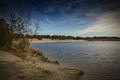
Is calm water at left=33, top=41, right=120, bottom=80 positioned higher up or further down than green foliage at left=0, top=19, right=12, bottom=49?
further down

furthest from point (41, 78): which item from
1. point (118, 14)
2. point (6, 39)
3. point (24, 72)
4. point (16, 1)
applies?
point (118, 14)

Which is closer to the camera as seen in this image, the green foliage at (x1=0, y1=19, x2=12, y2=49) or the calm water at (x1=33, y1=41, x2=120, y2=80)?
the calm water at (x1=33, y1=41, x2=120, y2=80)

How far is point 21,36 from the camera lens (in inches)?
562

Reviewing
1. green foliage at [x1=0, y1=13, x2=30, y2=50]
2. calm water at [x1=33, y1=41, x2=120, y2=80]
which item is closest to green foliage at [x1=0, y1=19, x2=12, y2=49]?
green foliage at [x1=0, y1=13, x2=30, y2=50]

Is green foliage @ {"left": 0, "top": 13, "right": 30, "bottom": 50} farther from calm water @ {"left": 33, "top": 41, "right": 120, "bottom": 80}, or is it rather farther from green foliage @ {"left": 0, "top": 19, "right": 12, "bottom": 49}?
calm water @ {"left": 33, "top": 41, "right": 120, "bottom": 80}

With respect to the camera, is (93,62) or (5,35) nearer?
(5,35)

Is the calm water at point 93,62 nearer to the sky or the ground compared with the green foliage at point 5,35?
nearer to the ground

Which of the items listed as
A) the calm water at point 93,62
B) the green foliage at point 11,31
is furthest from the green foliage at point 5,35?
the calm water at point 93,62

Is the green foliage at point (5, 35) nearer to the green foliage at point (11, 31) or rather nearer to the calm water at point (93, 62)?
the green foliage at point (11, 31)

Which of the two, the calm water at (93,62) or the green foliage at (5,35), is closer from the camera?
the calm water at (93,62)

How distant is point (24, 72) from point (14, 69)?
61 cm

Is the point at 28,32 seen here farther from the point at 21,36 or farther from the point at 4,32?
the point at 4,32

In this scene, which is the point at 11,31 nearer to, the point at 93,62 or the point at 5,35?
the point at 5,35

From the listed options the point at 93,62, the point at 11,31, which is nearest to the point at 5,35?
the point at 11,31
